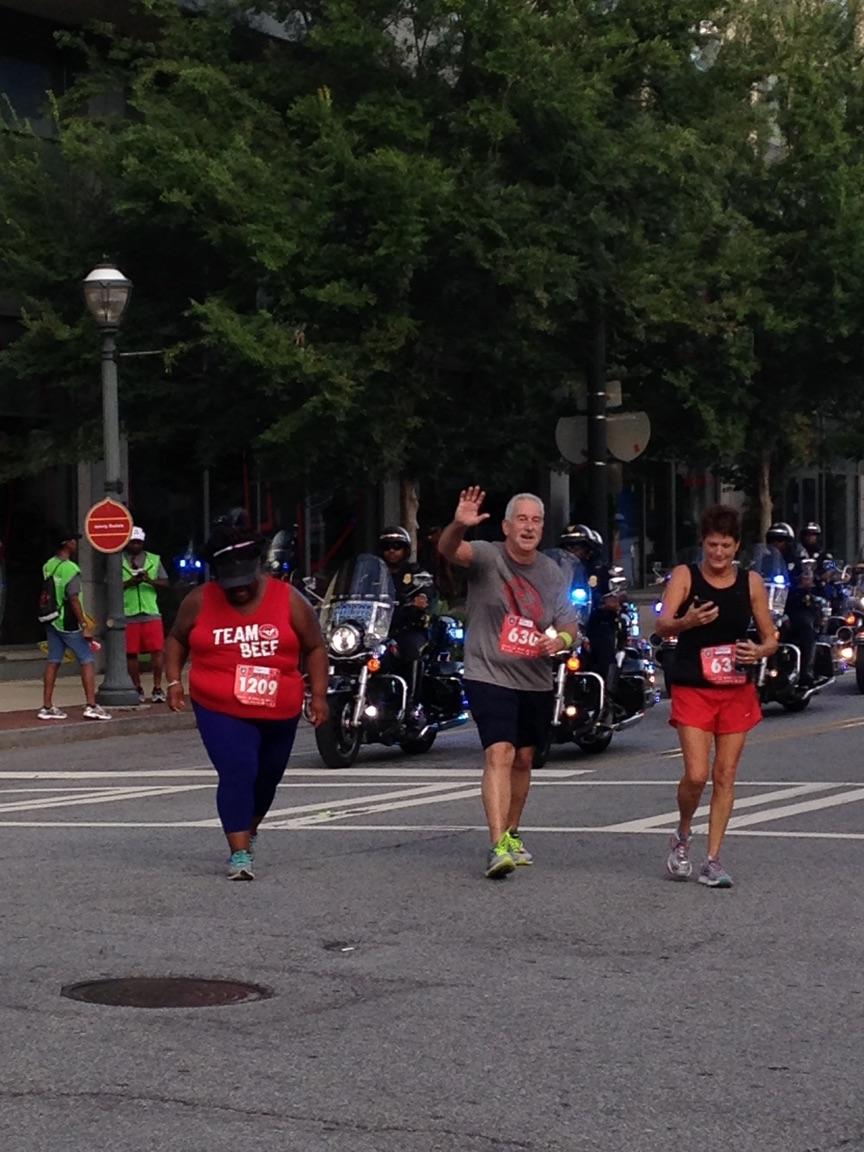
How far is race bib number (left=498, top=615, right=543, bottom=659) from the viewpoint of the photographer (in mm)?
10852

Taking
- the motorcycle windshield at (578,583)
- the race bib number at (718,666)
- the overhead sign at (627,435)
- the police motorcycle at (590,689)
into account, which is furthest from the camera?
the overhead sign at (627,435)

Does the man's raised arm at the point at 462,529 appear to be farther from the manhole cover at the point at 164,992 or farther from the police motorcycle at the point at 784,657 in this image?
the police motorcycle at the point at 784,657

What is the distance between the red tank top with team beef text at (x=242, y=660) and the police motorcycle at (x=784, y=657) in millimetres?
9357

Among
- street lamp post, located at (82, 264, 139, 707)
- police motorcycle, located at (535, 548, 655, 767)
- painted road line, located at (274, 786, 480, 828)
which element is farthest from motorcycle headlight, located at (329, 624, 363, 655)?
street lamp post, located at (82, 264, 139, 707)

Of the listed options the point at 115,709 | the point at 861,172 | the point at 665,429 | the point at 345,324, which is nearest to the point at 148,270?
the point at 345,324

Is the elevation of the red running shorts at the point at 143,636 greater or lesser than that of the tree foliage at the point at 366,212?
lesser

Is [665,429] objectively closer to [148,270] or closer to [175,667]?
[148,270]

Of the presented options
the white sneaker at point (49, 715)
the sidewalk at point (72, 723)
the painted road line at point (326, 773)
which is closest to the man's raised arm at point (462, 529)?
the painted road line at point (326, 773)

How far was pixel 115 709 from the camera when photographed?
21.8 meters

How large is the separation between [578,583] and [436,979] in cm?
878

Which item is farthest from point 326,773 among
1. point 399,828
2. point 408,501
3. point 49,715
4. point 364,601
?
point 408,501

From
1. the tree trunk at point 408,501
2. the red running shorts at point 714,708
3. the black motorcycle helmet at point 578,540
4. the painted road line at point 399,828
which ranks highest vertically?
the tree trunk at point 408,501

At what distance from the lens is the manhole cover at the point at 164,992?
7703mm

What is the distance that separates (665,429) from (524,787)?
2109 cm
